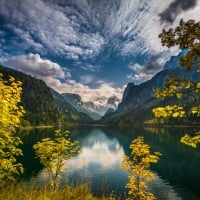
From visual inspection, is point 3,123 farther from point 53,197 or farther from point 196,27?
point 196,27

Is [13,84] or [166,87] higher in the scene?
[13,84]

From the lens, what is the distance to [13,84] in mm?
14914

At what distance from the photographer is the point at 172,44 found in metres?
9.56

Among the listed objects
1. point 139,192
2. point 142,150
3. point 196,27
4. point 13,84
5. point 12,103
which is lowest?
point 139,192

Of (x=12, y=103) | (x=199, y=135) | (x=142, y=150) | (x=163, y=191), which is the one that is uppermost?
(x=12, y=103)

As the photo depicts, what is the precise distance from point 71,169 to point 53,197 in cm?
5737

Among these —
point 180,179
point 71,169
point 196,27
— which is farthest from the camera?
point 71,169

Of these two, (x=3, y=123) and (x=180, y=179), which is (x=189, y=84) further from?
(x=180, y=179)

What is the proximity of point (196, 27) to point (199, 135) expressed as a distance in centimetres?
390

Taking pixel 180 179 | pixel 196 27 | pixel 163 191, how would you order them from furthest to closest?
pixel 180 179, pixel 163 191, pixel 196 27

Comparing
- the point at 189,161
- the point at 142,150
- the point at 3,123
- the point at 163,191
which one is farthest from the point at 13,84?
the point at 189,161

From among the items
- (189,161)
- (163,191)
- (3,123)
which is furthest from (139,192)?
(189,161)

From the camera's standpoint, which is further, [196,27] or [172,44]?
[172,44]

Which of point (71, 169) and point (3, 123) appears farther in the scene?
point (71, 169)
